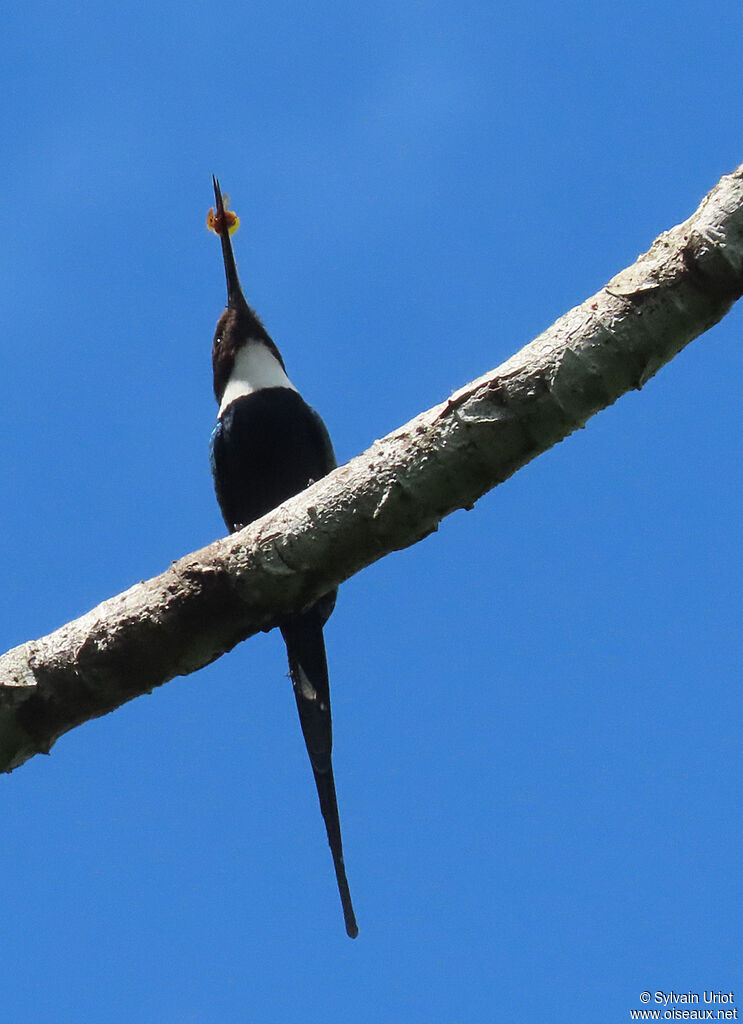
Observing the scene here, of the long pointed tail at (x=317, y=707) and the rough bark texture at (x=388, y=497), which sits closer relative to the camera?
the rough bark texture at (x=388, y=497)

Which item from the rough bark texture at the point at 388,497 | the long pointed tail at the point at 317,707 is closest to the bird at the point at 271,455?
the long pointed tail at the point at 317,707

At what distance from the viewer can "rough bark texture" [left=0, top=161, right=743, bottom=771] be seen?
2.58m

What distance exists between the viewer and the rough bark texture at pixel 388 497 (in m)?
2.58

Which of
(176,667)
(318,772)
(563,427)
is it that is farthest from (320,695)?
(563,427)

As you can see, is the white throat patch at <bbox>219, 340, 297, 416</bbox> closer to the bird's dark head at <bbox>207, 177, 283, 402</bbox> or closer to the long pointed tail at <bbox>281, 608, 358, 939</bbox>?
the bird's dark head at <bbox>207, 177, 283, 402</bbox>

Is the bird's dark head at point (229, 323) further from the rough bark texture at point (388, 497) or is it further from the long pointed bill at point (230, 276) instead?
the rough bark texture at point (388, 497)

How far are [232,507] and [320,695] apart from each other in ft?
4.70

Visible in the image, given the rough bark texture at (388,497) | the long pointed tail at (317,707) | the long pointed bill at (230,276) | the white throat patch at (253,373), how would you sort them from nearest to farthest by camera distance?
the rough bark texture at (388,497), the long pointed tail at (317,707), the white throat patch at (253,373), the long pointed bill at (230,276)

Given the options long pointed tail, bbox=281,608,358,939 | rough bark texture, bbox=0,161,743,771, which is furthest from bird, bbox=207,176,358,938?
rough bark texture, bbox=0,161,743,771

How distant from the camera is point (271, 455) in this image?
16.7 ft

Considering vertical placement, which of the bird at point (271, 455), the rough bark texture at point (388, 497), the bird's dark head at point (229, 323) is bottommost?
the rough bark texture at point (388, 497)

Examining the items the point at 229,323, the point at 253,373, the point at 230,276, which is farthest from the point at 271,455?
the point at 230,276

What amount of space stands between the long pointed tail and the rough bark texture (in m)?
1.05

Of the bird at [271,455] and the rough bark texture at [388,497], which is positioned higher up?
the bird at [271,455]
